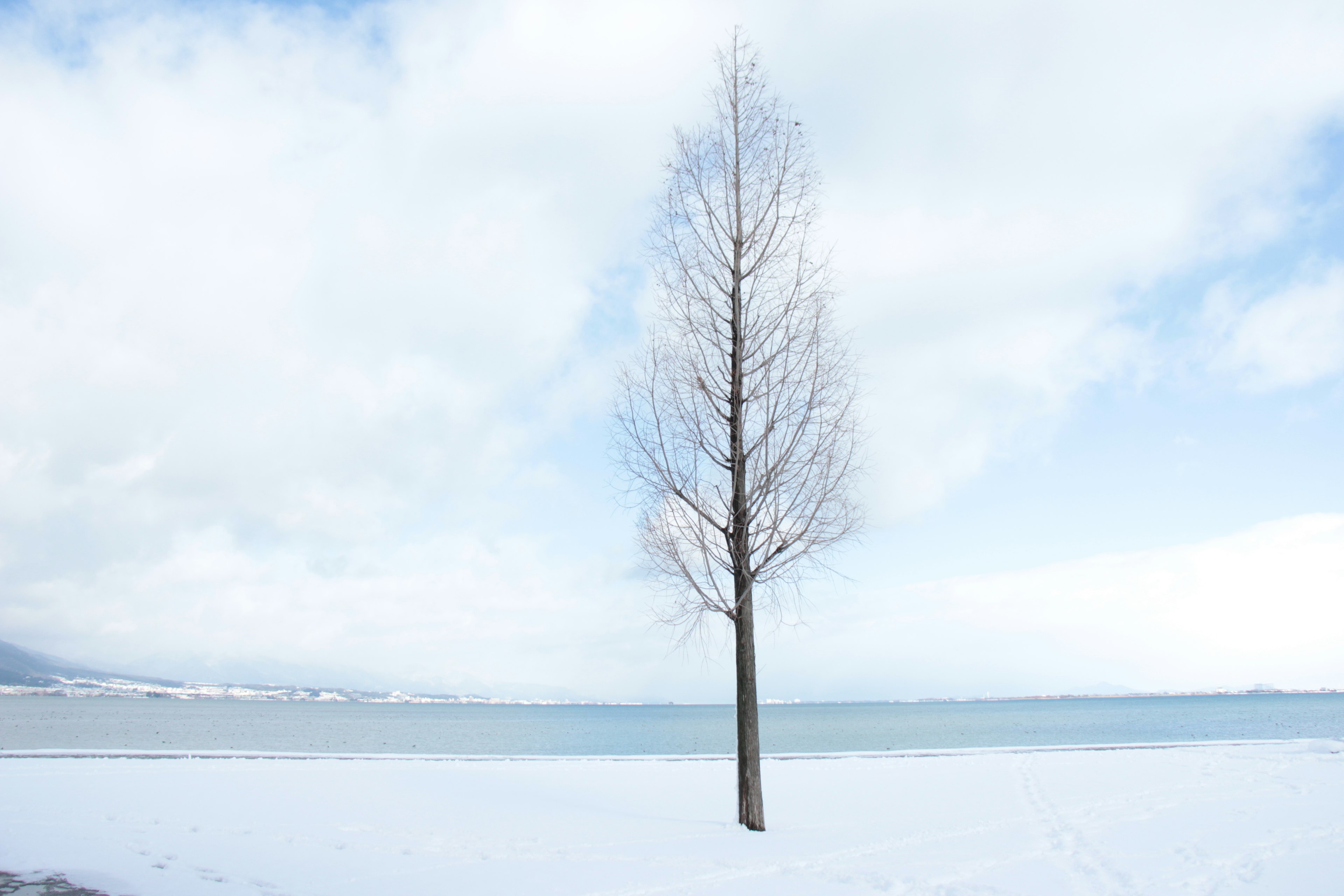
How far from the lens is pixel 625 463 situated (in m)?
11.8

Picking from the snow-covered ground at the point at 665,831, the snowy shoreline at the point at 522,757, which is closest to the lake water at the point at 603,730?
the snowy shoreline at the point at 522,757

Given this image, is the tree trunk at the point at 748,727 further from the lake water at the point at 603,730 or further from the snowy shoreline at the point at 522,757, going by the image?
the lake water at the point at 603,730

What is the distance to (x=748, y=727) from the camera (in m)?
10.9

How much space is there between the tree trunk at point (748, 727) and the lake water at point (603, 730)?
1042 inches

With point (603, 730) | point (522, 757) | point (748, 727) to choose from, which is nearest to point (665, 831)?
point (748, 727)

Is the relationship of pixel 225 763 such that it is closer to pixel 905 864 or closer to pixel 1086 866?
pixel 905 864

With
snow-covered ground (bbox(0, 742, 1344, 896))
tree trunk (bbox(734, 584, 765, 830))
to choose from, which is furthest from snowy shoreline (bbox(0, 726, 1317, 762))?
tree trunk (bbox(734, 584, 765, 830))

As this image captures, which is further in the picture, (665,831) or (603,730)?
(603,730)

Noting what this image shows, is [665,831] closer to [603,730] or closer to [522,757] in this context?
[522,757]

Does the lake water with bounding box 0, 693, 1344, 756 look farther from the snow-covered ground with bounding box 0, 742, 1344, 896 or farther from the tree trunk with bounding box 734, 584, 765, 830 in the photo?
the tree trunk with bounding box 734, 584, 765, 830

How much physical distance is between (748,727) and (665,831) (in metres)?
1.85

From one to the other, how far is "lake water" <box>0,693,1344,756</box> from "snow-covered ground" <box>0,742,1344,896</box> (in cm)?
1962

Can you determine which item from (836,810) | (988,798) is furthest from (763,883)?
(988,798)

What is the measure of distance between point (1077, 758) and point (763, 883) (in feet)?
57.8
